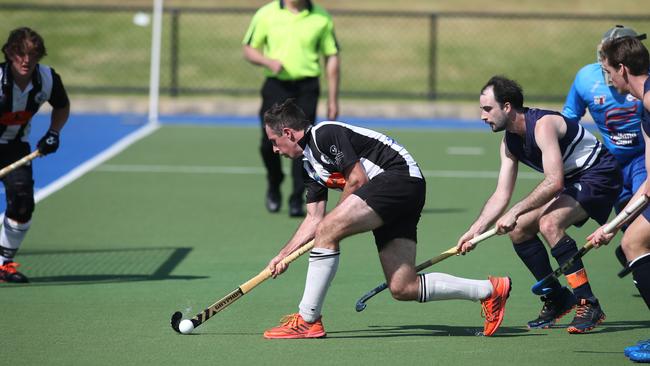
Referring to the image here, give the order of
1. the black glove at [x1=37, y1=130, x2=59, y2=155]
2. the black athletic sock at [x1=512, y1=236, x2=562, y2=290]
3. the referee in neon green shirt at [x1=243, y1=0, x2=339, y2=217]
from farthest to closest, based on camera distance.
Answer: the referee in neon green shirt at [x1=243, y1=0, x2=339, y2=217] < the black glove at [x1=37, y1=130, x2=59, y2=155] < the black athletic sock at [x1=512, y1=236, x2=562, y2=290]

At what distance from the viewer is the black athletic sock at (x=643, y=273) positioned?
6.18 m

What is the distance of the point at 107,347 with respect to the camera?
21.1 feet

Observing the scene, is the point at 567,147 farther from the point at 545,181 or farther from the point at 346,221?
the point at 346,221

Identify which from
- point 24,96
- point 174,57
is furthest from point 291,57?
point 174,57

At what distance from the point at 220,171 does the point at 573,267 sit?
6900 millimetres

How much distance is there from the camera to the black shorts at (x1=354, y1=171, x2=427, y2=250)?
6457 mm

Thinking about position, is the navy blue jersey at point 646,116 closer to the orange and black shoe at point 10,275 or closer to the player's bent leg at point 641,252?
the player's bent leg at point 641,252

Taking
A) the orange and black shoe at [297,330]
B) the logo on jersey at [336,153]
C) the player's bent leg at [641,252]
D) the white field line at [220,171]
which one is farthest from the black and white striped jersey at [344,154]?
the white field line at [220,171]

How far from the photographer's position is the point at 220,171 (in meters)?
13.3

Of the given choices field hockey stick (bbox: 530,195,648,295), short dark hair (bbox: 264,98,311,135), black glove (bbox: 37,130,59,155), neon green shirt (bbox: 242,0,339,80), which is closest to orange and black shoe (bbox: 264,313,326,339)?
short dark hair (bbox: 264,98,311,135)

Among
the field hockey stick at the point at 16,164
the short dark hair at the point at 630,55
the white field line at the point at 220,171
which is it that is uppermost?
the short dark hair at the point at 630,55

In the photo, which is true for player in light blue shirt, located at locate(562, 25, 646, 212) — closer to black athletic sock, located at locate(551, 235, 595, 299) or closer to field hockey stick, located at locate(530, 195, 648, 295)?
black athletic sock, located at locate(551, 235, 595, 299)

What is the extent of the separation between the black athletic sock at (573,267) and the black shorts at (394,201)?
0.91 meters

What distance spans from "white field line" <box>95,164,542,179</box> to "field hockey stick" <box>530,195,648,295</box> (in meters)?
6.12
